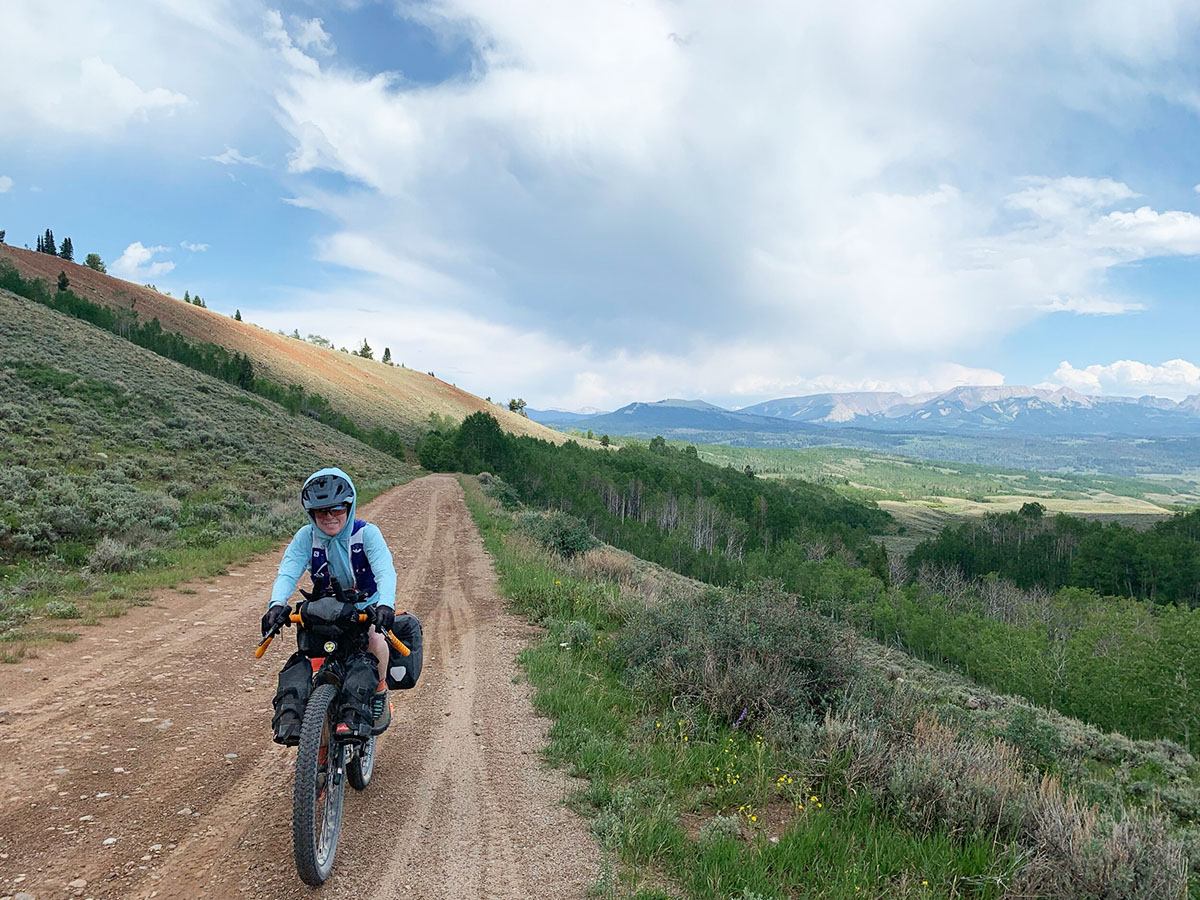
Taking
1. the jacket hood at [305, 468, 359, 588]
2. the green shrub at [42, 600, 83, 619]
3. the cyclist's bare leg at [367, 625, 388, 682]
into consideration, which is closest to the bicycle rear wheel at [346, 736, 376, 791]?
the cyclist's bare leg at [367, 625, 388, 682]

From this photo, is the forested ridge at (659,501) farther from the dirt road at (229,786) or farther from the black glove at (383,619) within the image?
the black glove at (383,619)

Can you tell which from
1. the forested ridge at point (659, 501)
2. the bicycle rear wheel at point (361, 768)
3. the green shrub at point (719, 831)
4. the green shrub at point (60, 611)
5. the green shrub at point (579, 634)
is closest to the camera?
the green shrub at point (719, 831)

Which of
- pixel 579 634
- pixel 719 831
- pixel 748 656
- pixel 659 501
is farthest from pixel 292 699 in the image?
pixel 659 501

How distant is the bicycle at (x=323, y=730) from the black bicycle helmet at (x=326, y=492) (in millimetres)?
652

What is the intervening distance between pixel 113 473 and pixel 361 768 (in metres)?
19.1

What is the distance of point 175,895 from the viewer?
3684mm

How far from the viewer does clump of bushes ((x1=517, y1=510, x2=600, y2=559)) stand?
18.9 meters

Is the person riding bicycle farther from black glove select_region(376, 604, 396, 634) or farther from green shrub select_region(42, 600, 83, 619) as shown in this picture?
green shrub select_region(42, 600, 83, 619)

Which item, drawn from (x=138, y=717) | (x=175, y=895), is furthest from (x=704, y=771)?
(x=138, y=717)

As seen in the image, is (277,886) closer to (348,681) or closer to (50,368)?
(348,681)

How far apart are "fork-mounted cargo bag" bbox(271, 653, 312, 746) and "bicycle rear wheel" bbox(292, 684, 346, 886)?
0.07 metres

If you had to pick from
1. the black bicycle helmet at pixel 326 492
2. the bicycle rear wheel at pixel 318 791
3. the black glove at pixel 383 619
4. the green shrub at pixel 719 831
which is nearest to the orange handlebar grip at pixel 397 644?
the black glove at pixel 383 619

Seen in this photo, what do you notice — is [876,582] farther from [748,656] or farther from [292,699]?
[292,699]

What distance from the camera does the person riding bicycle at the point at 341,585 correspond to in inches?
157
